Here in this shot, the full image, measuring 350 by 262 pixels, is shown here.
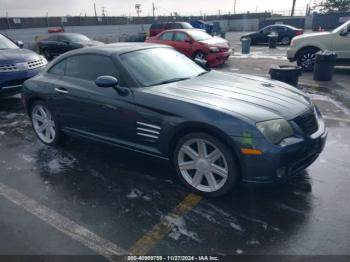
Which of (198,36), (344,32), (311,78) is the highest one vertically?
(344,32)

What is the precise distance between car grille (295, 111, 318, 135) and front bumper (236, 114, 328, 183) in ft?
0.44

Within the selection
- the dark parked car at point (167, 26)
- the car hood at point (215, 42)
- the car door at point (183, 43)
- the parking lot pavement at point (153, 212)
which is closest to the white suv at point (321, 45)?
the car hood at point (215, 42)

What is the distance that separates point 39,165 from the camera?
4.38 m

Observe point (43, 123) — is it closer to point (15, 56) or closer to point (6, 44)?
point (15, 56)

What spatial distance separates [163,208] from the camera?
327 centimetres

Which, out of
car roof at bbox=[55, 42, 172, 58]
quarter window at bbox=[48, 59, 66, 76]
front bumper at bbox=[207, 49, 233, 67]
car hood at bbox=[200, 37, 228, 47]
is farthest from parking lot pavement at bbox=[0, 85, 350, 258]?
car hood at bbox=[200, 37, 228, 47]

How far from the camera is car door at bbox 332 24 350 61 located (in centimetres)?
970

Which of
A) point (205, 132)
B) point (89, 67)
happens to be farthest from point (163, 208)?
point (89, 67)

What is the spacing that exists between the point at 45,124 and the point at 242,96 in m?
3.20

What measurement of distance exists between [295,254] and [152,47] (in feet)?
10.3

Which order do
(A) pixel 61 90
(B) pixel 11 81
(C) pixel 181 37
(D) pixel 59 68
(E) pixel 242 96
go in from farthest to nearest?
(C) pixel 181 37
(B) pixel 11 81
(D) pixel 59 68
(A) pixel 61 90
(E) pixel 242 96

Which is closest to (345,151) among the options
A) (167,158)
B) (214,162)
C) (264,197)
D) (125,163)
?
(264,197)

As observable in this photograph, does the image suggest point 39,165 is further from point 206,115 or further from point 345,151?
point 345,151

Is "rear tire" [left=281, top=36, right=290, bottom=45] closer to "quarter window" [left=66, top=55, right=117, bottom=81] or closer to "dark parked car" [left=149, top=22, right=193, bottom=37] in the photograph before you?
"dark parked car" [left=149, top=22, right=193, bottom=37]
